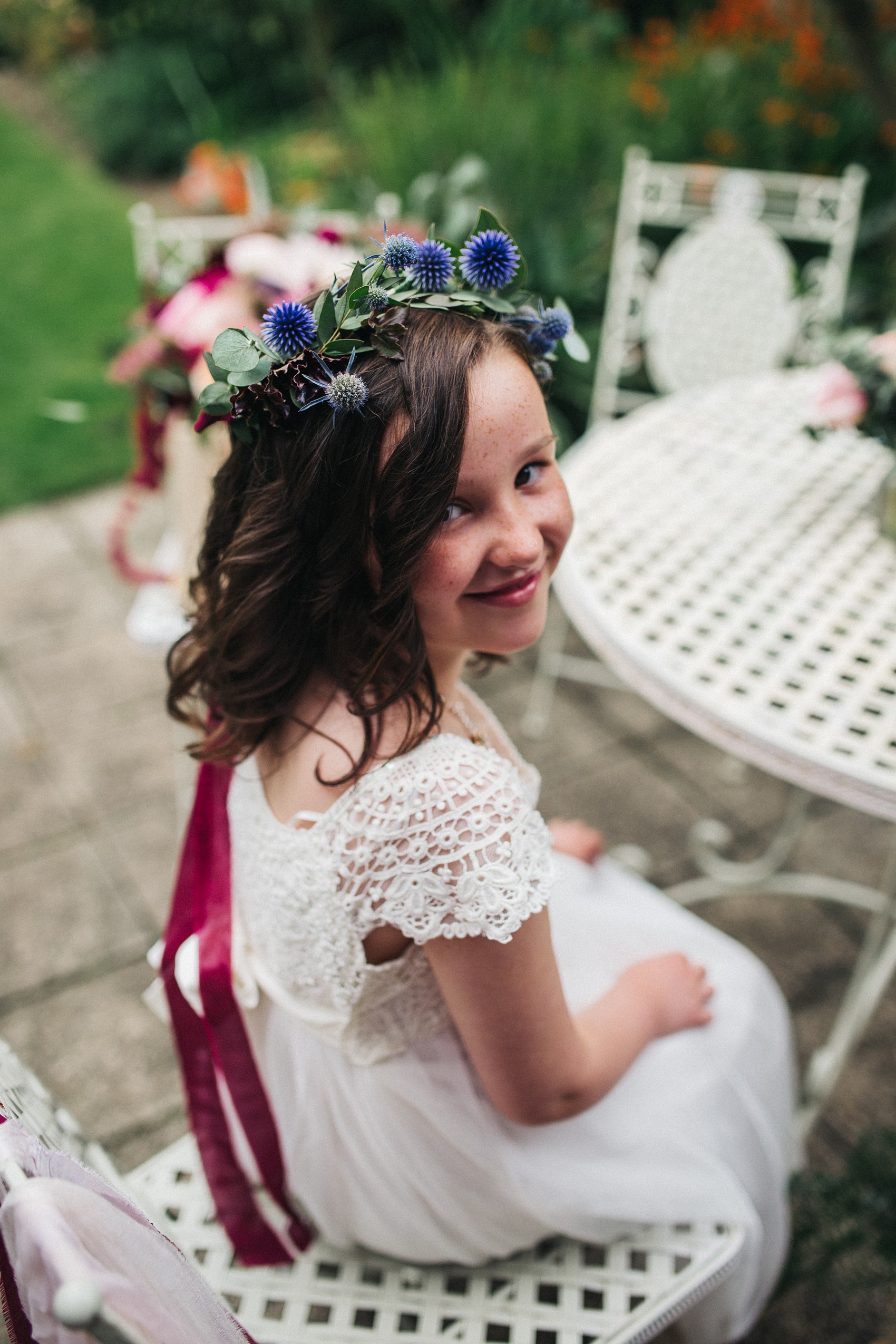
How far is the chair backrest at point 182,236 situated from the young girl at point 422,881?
155 cm

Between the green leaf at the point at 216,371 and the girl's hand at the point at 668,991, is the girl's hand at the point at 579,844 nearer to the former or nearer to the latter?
the girl's hand at the point at 668,991

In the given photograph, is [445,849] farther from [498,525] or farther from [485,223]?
[485,223]

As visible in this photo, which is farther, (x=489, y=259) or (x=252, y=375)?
(x=489, y=259)

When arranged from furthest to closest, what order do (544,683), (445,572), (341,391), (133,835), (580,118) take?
(580,118), (544,683), (133,835), (445,572), (341,391)

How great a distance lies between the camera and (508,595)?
107cm

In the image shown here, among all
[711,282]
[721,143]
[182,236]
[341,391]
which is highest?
[341,391]

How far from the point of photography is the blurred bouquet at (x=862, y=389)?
69.7 inches

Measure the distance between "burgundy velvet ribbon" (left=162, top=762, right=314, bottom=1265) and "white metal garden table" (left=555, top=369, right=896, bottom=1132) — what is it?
787 millimetres

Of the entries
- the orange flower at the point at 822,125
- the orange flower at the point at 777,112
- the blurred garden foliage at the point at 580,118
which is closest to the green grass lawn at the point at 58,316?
the blurred garden foliage at the point at 580,118

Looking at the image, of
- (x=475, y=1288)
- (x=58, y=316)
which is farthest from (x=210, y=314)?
(x=58, y=316)

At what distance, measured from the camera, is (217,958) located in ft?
4.01

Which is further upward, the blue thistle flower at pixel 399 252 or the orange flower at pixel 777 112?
the blue thistle flower at pixel 399 252

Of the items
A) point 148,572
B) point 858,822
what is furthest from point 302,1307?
point 858,822

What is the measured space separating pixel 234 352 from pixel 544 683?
238 cm
